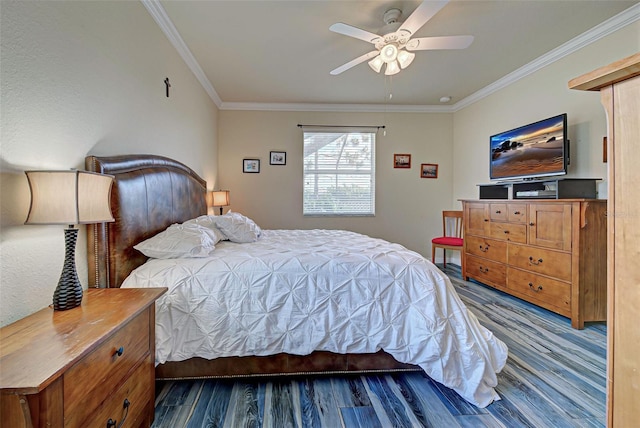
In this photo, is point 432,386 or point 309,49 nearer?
point 432,386

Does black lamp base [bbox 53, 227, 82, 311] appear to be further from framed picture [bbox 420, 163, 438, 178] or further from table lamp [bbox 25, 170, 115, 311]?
framed picture [bbox 420, 163, 438, 178]

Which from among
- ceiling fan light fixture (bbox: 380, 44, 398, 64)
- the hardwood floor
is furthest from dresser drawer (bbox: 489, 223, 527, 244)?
ceiling fan light fixture (bbox: 380, 44, 398, 64)

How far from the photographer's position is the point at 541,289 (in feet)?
8.73

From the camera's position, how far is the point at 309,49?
9.16ft

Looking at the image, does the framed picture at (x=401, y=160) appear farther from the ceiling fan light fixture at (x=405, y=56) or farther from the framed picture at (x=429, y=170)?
the ceiling fan light fixture at (x=405, y=56)

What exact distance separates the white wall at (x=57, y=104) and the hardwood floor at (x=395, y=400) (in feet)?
3.13

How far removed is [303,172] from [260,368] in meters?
3.26

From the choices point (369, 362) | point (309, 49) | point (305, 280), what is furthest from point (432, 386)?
point (309, 49)

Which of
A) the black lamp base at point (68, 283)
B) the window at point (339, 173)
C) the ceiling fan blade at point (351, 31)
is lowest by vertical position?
the black lamp base at point (68, 283)

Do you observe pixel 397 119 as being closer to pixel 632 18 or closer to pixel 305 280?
pixel 632 18

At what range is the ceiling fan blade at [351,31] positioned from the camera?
1.93 metres

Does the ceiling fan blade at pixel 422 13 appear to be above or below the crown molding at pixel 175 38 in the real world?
below

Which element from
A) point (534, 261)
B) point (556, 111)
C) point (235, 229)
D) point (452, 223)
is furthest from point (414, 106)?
point (235, 229)

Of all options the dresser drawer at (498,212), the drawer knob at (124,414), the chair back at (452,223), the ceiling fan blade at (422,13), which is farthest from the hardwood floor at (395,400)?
the chair back at (452,223)
